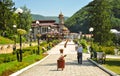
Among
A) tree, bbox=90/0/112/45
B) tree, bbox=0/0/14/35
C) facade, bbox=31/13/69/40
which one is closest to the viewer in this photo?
tree, bbox=90/0/112/45

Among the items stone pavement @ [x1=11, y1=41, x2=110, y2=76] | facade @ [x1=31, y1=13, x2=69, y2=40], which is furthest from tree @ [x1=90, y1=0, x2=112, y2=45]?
facade @ [x1=31, y1=13, x2=69, y2=40]

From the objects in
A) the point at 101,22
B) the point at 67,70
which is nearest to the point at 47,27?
the point at 101,22

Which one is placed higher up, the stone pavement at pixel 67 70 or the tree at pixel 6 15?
the tree at pixel 6 15

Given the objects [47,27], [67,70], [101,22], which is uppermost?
[47,27]

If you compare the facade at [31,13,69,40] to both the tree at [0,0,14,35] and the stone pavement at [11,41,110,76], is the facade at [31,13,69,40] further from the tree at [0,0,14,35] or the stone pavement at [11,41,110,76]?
the stone pavement at [11,41,110,76]

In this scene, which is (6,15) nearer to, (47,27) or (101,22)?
(101,22)

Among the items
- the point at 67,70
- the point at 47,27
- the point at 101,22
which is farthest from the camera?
the point at 47,27

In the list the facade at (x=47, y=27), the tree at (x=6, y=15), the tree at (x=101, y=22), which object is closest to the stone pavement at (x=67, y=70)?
the tree at (x=101, y=22)

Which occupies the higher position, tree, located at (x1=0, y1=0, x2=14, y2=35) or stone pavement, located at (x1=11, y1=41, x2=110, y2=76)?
tree, located at (x1=0, y1=0, x2=14, y2=35)

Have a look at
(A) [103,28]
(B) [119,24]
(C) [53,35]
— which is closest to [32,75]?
(A) [103,28]

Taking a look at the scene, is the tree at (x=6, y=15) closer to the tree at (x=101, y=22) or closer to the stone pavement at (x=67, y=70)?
the tree at (x=101, y=22)

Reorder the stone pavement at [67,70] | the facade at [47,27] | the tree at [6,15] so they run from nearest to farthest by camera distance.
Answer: the stone pavement at [67,70] → the tree at [6,15] → the facade at [47,27]

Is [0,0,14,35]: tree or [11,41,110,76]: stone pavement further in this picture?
[0,0,14,35]: tree

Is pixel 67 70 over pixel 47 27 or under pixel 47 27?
under
